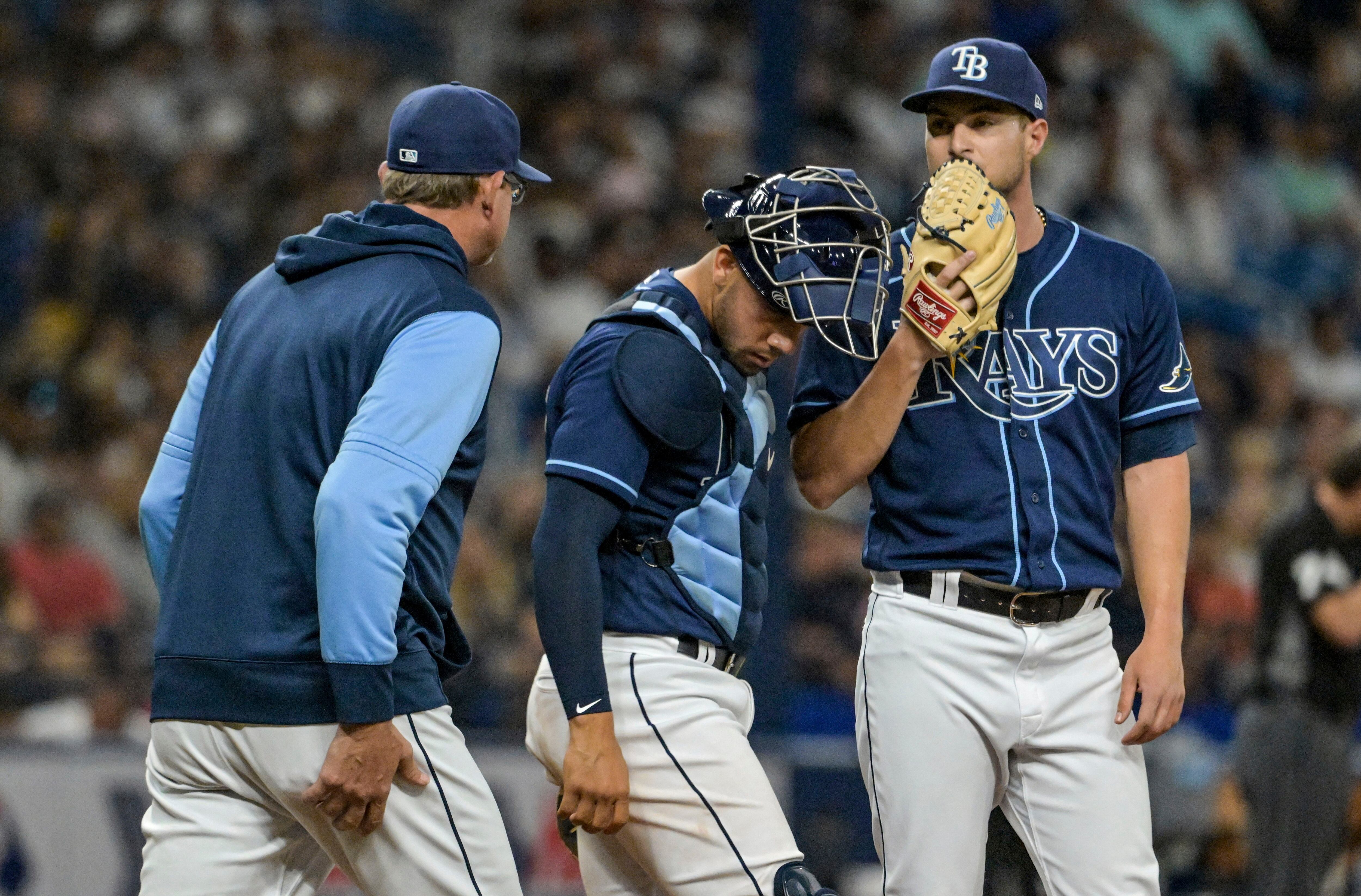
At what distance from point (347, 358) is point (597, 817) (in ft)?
2.91

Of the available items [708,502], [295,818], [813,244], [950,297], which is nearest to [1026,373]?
[950,297]

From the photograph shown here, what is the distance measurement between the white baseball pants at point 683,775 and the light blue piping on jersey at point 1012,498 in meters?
0.59

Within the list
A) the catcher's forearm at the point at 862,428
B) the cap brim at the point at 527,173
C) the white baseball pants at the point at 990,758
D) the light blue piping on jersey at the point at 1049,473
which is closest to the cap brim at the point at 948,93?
the light blue piping on jersey at the point at 1049,473

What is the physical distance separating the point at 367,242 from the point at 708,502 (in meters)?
Answer: 0.77

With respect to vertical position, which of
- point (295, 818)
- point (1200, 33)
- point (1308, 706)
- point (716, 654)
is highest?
point (1200, 33)

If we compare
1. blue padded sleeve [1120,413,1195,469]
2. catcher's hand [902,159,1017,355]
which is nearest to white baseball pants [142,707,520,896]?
catcher's hand [902,159,1017,355]

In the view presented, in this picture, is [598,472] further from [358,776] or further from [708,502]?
[358,776]

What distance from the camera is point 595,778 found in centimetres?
275

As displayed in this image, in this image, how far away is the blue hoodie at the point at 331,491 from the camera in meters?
2.62

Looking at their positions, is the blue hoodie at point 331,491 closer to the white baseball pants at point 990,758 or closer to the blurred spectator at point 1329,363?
the white baseball pants at point 990,758

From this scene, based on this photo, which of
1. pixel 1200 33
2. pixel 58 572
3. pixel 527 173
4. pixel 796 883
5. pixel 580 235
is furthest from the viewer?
pixel 1200 33

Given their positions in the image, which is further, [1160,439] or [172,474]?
[1160,439]

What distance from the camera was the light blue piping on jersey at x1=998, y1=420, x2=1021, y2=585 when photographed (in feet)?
10.2

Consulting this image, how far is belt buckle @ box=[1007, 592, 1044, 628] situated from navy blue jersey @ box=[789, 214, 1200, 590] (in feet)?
0.08
